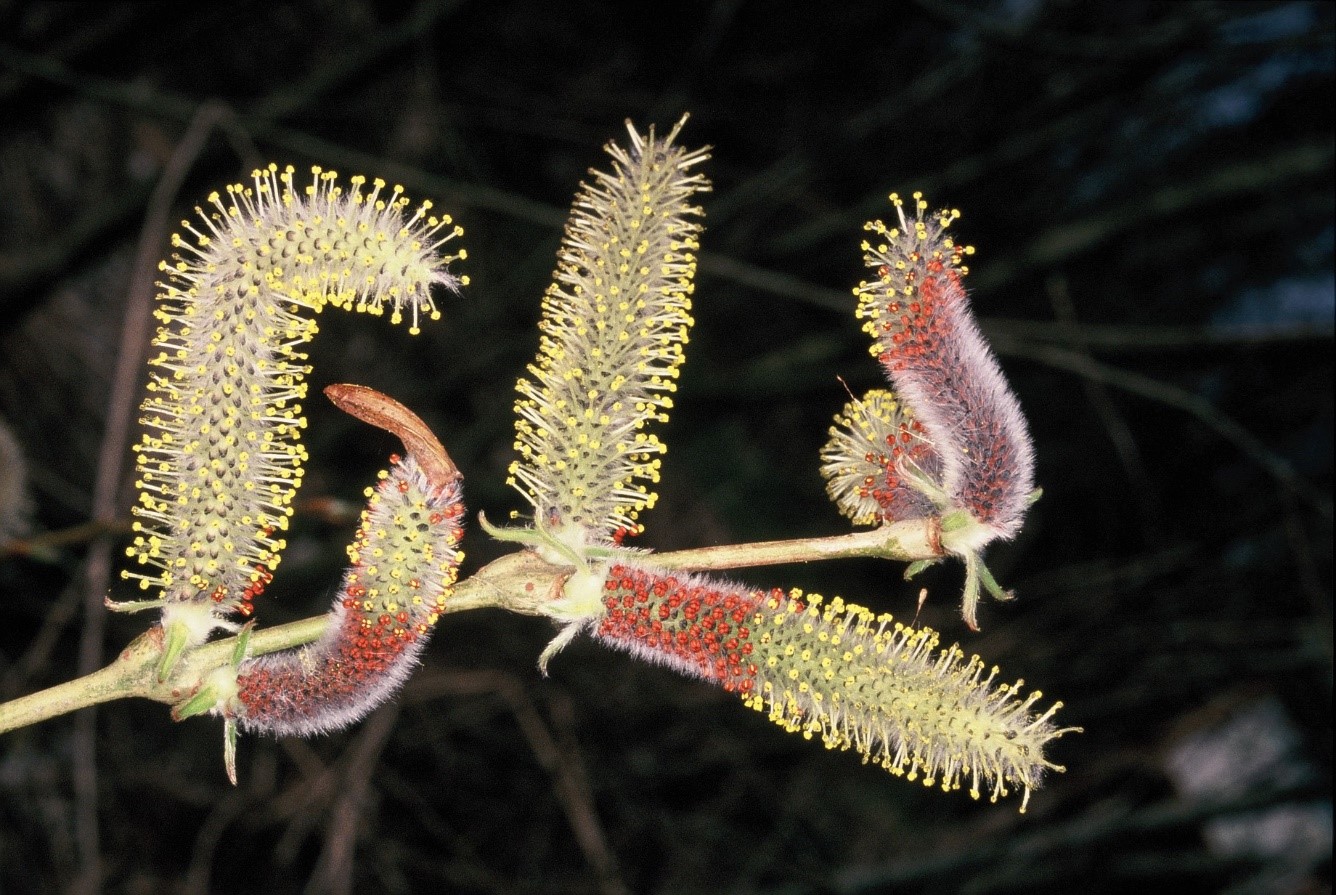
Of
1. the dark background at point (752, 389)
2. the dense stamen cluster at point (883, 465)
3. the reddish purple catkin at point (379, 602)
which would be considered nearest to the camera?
the reddish purple catkin at point (379, 602)

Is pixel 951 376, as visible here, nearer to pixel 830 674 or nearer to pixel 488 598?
pixel 830 674

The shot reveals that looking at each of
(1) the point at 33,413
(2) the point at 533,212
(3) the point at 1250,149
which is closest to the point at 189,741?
(1) the point at 33,413

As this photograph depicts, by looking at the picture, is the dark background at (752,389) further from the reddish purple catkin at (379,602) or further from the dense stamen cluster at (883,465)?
the reddish purple catkin at (379,602)

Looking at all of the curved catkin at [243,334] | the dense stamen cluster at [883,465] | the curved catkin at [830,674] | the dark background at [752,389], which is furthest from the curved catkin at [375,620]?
the dark background at [752,389]

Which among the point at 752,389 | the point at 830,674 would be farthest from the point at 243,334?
the point at 752,389

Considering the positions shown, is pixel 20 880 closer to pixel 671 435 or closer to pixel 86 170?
pixel 86 170
